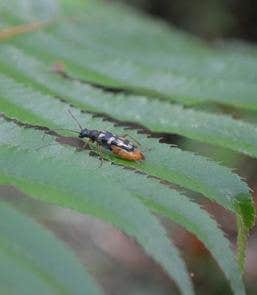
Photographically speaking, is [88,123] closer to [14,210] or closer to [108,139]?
[108,139]

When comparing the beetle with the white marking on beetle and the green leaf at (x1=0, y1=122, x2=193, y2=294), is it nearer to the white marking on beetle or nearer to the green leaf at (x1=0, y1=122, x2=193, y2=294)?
the white marking on beetle

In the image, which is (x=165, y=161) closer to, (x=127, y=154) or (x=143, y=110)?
(x=127, y=154)

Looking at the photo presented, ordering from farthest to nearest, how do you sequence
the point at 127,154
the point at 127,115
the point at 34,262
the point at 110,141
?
the point at 127,115 < the point at 110,141 < the point at 127,154 < the point at 34,262

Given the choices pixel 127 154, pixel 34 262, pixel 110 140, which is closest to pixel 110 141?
pixel 110 140

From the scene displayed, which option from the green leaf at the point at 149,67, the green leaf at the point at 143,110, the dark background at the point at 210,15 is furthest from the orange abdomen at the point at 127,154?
the dark background at the point at 210,15

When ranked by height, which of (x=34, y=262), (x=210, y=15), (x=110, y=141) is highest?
(x=34, y=262)

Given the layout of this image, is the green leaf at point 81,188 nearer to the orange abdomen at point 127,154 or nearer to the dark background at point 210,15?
the orange abdomen at point 127,154

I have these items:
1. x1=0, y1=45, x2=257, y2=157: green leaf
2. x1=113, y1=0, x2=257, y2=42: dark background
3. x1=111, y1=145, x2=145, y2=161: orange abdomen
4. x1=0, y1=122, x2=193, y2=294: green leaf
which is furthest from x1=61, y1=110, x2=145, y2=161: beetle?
x1=113, y1=0, x2=257, y2=42: dark background
